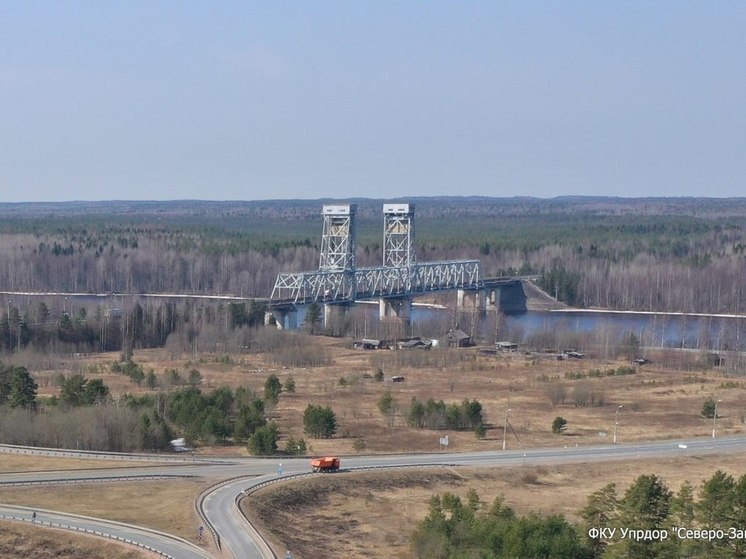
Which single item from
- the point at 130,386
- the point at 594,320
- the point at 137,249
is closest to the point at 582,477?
the point at 130,386

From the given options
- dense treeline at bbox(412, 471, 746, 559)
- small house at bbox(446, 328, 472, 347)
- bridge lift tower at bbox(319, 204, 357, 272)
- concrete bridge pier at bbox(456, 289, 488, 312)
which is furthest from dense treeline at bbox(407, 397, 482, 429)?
concrete bridge pier at bbox(456, 289, 488, 312)

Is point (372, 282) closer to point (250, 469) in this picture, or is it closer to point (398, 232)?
point (398, 232)

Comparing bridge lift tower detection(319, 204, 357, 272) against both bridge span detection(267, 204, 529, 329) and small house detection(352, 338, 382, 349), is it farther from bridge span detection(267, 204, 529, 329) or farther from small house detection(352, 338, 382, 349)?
small house detection(352, 338, 382, 349)

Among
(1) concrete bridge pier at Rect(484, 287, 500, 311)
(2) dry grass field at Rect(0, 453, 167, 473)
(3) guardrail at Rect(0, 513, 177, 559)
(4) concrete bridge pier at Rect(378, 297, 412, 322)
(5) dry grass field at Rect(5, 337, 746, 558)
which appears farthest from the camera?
(1) concrete bridge pier at Rect(484, 287, 500, 311)

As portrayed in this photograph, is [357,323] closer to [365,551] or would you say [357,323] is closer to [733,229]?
[365,551]

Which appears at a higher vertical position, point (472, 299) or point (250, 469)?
point (472, 299)

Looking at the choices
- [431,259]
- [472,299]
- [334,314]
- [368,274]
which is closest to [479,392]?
[334,314]
